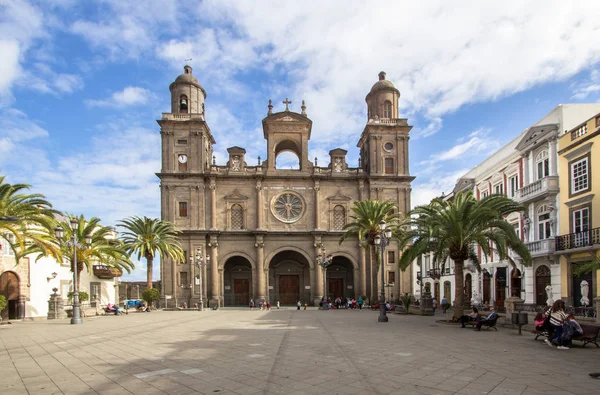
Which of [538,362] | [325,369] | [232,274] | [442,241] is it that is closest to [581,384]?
[538,362]

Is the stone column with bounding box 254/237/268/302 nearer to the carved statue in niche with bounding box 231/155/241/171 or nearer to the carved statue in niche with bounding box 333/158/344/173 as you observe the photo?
the carved statue in niche with bounding box 231/155/241/171

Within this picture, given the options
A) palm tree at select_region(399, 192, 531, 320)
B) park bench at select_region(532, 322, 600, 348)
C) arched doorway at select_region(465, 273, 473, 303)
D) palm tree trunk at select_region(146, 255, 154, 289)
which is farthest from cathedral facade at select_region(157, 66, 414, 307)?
park bench at select_region(532, 322, 600, 348)

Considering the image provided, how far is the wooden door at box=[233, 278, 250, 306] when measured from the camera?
4848 centimetres

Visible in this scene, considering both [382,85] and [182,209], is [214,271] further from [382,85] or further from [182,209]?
[382,85]

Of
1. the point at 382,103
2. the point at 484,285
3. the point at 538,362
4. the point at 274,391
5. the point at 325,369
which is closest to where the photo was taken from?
the point at 274,391

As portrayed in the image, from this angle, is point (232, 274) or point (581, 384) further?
point (232, 274)

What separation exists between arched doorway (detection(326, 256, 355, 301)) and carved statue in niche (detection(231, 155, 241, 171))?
47.1 feet

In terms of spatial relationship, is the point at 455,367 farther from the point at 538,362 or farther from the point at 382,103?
the point at 382,103

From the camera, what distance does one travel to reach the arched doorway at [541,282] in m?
28.9

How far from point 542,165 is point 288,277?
28375mm

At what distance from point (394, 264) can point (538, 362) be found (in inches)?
1404

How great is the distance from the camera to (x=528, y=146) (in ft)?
101

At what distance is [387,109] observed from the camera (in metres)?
49.7

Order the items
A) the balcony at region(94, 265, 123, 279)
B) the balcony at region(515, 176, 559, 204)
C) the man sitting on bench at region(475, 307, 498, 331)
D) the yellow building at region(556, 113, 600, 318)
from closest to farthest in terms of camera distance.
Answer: the man sitting on bench at region(475, 307, 498, 331) → the yellow building at region(556, 113, 600, 318) → the balcony at region(515, 176, 559, 204) → the balcony at region(94, 265, 123, 279)
